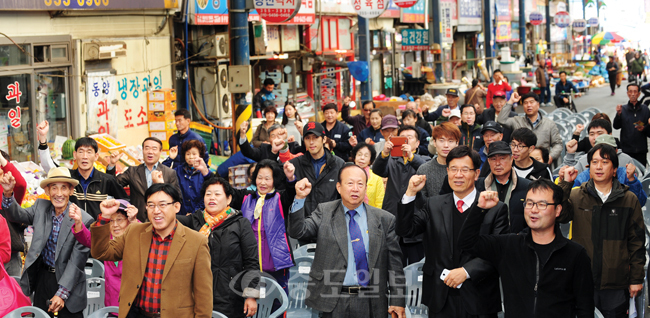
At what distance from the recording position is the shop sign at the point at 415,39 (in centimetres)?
2834

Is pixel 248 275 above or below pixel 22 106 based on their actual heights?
below

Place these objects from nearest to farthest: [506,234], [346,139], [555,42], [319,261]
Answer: [506,234] < [319,261] < [346,139] < [555,42]

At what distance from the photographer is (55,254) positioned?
20.7ft

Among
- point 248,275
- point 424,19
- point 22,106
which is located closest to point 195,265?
point 248,275

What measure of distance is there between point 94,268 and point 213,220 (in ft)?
5.17

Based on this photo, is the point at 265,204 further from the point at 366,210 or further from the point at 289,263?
the point at 366,210

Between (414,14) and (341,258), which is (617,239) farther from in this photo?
(414,14)

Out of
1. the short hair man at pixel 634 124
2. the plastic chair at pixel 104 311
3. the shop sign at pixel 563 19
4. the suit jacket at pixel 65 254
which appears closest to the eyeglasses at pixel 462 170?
the plastic chair at pixel 104 311

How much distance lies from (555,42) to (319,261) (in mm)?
51916

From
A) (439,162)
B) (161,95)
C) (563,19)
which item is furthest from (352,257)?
(563,19)

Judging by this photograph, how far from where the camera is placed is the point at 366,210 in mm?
5781

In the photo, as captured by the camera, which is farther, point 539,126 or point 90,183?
point 539,126

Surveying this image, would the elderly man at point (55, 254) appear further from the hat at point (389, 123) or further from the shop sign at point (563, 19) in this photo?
the shop sign at point (563, 19)

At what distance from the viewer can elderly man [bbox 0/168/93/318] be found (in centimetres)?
625
